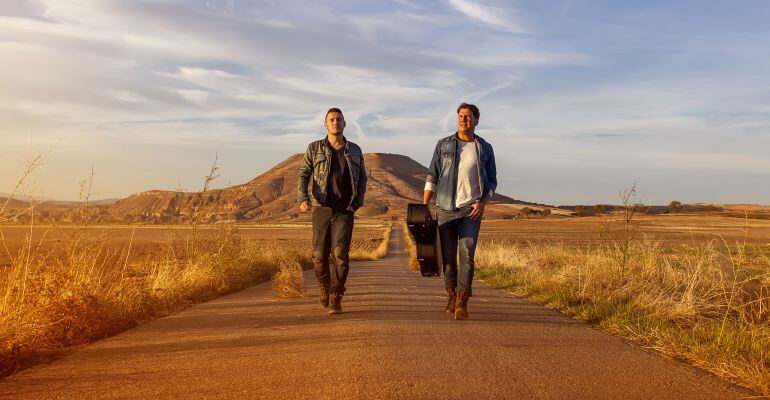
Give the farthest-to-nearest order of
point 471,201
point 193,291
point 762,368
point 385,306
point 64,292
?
point 193,291, point 385,306, point 471,201, point 64,292, point 762,368

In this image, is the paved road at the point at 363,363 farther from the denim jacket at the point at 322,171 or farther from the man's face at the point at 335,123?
the man's face at the point at 335,123

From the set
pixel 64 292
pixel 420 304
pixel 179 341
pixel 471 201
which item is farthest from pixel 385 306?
pixel 64 292

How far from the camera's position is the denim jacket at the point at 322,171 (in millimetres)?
7957

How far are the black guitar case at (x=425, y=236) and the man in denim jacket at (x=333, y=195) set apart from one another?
74 centimetres

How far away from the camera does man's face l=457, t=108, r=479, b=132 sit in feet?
25.2

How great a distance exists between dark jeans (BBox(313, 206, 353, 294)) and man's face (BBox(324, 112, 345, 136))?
945 mm

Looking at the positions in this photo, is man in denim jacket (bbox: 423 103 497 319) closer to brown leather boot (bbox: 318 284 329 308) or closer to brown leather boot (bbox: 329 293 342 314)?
brown leather boot (bbox: 329 293 342 314)

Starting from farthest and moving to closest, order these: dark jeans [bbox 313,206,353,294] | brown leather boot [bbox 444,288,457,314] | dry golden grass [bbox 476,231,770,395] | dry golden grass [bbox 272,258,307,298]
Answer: dry golden grass [bbox 272,258,307,298] < dark jeans [bbox 313,206,353,294] < brown leather boot [bbox 444,288,457,314] < dry golden grass [bbox 476,231,770,395]

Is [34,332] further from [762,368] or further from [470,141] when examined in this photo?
[762,368]

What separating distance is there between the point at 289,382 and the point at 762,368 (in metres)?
3.33

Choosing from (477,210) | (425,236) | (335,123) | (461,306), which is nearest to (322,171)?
(335,123)

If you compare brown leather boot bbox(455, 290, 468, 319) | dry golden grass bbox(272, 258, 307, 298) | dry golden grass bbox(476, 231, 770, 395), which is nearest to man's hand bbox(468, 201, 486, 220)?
brown leather boot bbox(455, 290, 468, 319)

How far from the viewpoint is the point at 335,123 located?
26.5ft

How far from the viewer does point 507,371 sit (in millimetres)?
4789
